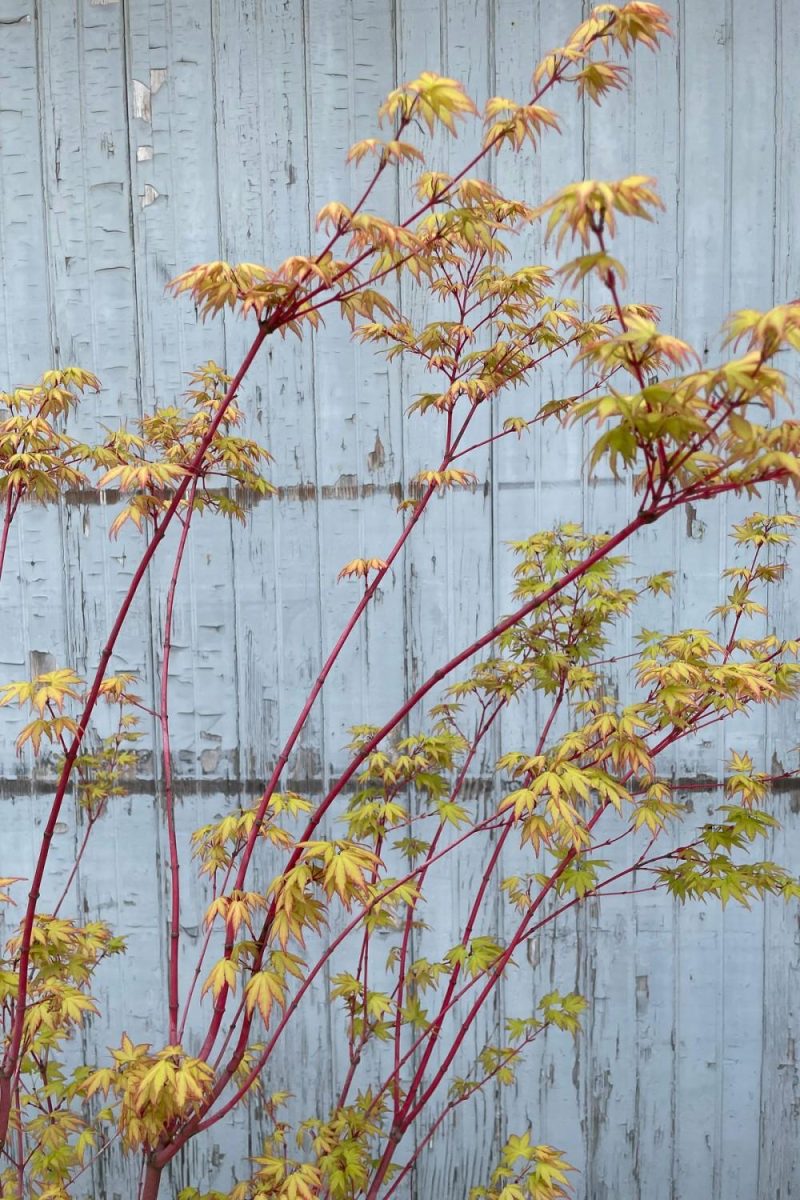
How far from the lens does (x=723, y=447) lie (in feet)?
3.97

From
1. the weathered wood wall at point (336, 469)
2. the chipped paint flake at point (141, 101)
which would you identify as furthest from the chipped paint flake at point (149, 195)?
the chipped paint flake at point (141, 101)

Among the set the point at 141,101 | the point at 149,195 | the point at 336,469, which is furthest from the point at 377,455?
the point at 141,101

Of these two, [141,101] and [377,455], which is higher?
[141,101]

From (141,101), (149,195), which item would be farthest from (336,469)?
(141,101)

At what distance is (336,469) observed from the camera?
2473 millimetres

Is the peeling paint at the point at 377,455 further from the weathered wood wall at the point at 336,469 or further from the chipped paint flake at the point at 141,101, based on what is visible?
the chipped paint flake at the point at 141,101

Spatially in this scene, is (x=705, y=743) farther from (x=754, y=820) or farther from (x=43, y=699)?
(x=43, y=699)

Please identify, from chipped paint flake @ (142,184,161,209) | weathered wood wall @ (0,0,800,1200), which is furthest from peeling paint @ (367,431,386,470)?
chipped paint flake @ (142,184,161,209)

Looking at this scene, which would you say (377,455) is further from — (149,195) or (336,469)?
(149,195)

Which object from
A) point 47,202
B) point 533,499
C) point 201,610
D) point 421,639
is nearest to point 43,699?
point 201,610

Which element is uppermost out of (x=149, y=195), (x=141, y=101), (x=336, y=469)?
(x=141, y=101)

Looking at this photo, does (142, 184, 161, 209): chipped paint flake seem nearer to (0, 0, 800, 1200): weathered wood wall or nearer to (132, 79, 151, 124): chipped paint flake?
(0, 0, 800, 1200): weathered wood wall

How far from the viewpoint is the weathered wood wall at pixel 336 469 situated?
7.70 feet

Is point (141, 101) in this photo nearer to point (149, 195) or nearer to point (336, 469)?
point (149, 195)
